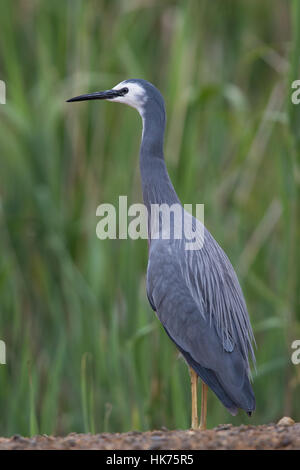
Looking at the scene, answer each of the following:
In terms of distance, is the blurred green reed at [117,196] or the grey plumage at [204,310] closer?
the grey plumage at [204,310]

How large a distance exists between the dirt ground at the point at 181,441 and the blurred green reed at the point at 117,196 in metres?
1.09

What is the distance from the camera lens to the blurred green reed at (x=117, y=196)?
453cm

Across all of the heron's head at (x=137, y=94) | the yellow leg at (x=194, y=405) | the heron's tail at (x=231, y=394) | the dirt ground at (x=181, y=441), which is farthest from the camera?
the heron's head at (x=137, y=94)

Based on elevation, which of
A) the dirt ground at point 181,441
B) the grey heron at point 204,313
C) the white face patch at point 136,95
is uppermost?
the white face patch at point 136,95

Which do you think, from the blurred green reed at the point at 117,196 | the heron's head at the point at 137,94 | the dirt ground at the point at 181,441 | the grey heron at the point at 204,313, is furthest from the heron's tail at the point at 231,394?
the heron's head at the point at 137,94

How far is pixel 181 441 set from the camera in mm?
2795

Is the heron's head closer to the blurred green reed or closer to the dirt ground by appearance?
the blurred green reed

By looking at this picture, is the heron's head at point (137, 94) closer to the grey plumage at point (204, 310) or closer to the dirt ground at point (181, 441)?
the grey plumage at point (204, 310)

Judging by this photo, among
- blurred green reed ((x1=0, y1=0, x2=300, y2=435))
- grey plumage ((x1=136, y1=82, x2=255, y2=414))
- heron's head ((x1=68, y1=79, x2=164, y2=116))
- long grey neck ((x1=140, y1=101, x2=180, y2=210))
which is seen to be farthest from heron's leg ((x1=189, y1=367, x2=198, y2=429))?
heron's head ((x1=68, y1=79, x2=164, y2=116))

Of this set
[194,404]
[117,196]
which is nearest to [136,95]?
[117,196]

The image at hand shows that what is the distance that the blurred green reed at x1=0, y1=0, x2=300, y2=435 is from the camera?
453 cm

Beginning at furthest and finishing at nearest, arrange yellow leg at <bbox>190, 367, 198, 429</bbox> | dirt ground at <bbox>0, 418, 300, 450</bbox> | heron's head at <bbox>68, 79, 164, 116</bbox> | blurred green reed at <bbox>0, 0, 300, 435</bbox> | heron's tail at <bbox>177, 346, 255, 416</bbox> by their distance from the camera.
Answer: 1. blurred green reed at <bbox>0, 0, 300, 435</bbox>
2. heron's head at <bbox>68, 79, 164, 116</bbox>
3. yellow leg at <bbox>190, 367, 198, 429</bbox>
4. heron's tail at <bbox>177, 346, 255, 416</bbox>
5. dirt ground at <bbox>0, 418, 300, 450</bbox>

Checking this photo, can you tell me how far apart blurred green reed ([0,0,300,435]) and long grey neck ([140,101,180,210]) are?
66cm
